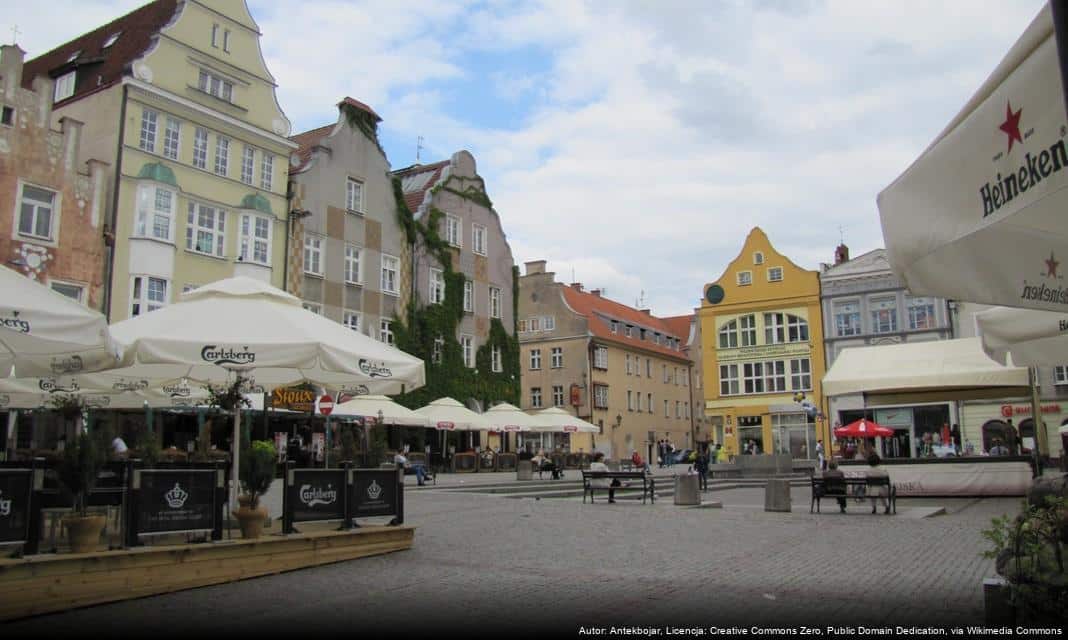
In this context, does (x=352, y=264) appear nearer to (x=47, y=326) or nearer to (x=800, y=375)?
(x=47, y=326)

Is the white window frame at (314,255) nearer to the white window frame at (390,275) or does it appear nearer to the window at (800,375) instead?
the white window frame at (390,275)

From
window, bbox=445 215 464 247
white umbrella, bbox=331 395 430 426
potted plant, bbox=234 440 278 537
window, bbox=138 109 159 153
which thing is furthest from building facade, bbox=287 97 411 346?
potted plant, bbox=234 440 278 537

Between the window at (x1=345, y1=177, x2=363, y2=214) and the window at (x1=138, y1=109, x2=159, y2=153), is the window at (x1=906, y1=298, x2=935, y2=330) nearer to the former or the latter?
the window at (x1=345, y1=177, x2=363, y2=214)

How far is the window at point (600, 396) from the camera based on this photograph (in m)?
63.0

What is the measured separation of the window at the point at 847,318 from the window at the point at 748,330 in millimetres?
5683

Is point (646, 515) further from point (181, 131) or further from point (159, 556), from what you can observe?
point (181, 131)

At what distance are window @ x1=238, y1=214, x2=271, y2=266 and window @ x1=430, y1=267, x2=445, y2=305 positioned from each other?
1084 cm

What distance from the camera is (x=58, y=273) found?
27078 mm

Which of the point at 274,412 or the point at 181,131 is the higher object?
the point at 181,131

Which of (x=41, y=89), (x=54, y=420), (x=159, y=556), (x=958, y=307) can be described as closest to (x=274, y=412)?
(x=54, y=420)

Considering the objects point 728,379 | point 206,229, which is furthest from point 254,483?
point 728,379

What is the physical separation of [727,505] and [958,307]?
1515 inches

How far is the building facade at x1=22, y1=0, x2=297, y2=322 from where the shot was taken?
29.4 meters

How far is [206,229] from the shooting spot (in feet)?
105
